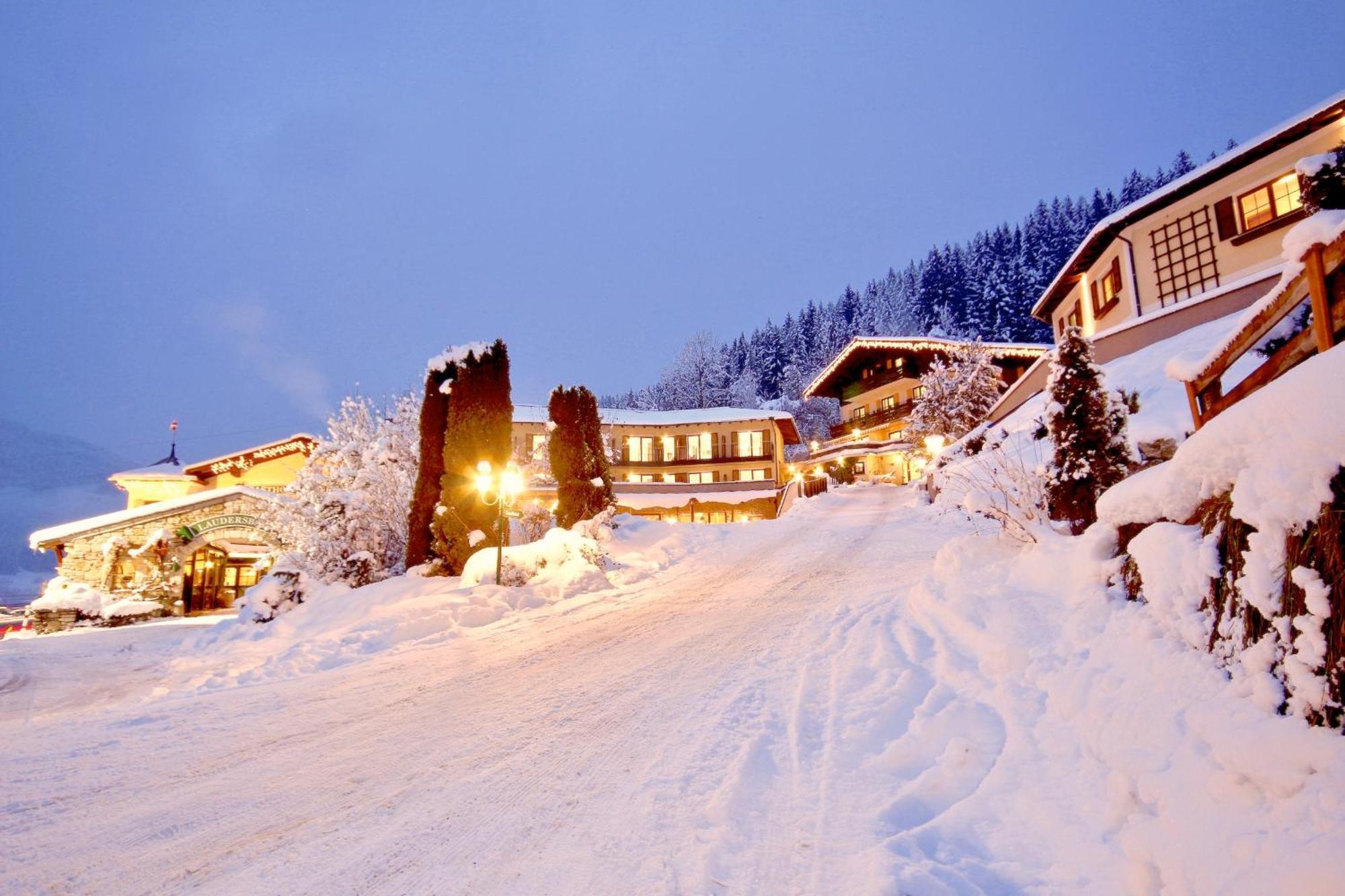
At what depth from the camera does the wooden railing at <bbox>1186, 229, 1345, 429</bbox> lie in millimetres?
3279

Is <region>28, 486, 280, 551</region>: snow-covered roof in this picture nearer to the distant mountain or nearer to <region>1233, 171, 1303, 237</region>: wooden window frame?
<region>1233, 171, 1303, 237</region>: wooden window frame

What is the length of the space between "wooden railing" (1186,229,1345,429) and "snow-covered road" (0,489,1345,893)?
207 centimetres

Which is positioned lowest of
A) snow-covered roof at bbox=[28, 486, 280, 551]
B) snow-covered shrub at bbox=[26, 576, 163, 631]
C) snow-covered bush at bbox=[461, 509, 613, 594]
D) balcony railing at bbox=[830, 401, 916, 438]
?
snow-covered shrub at bbox=[26, 576, 163, 631]

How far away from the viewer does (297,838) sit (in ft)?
9.98

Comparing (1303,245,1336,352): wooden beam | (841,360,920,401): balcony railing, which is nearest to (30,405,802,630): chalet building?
(841,360,920,401): balcony railing

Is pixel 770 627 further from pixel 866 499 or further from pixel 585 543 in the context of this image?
pixel 866 499

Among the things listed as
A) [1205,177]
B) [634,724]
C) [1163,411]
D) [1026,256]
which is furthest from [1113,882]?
[1026,256]

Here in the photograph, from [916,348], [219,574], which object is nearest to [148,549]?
Answer: [219,574]

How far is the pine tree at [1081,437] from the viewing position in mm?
7062

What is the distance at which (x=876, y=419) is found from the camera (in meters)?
44.2

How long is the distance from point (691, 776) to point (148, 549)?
22.6 metres

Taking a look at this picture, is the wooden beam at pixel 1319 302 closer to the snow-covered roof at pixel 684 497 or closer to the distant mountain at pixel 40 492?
the snow-covered roof at pixel 684 497

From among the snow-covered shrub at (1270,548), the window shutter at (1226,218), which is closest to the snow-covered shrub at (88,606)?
the snow-covered shrub at (1270,548)

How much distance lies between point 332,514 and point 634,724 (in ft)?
37.5
